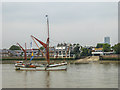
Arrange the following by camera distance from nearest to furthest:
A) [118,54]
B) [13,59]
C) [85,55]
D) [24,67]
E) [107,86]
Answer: [107,86]
[24,67]
[118,54]
[13,59]
[85,55]

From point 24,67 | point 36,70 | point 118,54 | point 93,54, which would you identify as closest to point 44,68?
point 36,70

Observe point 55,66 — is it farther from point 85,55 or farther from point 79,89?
point 85,55

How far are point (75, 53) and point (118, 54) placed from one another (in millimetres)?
23600

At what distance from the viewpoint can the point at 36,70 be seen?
250 feet

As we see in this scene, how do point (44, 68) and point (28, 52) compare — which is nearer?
point (44, 68)

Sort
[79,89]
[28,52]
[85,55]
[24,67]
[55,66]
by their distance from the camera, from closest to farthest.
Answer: [79,89] < [55,66] < [24,67] < [85,55] < [28,52]

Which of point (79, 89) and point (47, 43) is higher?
point (47, 43)

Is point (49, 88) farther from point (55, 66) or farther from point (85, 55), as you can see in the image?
point (85, 55)

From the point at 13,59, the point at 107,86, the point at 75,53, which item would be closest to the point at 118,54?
the point at 75,53

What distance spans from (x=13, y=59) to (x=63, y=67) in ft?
232

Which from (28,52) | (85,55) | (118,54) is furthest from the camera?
(28,52)

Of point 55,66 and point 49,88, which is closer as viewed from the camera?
point 49,88

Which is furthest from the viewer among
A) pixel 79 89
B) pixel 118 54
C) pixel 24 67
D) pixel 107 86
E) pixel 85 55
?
pixel 85 55

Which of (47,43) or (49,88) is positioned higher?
(47,43)
